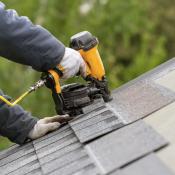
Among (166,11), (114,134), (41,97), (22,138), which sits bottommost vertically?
(166,11)

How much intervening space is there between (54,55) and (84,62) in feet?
0.90

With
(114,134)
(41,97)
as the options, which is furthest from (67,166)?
(41,97)

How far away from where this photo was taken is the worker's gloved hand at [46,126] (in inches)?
156

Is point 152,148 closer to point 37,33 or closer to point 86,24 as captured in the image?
point 37,33

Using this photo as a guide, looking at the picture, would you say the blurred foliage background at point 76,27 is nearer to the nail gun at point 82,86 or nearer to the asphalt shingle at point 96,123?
the nail gun at point 82,86

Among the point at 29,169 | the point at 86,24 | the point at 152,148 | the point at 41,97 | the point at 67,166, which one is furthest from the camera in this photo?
the point at 86,24

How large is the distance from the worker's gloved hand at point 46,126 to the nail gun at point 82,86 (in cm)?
7

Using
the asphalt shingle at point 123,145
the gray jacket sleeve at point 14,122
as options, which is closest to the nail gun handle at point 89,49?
the gray jacket sleeve at point 14,122

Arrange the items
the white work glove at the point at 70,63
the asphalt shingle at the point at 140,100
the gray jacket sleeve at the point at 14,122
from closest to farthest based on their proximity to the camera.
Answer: the asphalt shingle at the point at 140,100 → the white work glove at the point at 70,63 → the gray jacket sleeve at the point at 14,122

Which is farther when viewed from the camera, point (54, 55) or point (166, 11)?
point (166, 11)

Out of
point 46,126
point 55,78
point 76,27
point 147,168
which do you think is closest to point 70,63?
point 55,78

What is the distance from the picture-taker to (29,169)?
3.35 metres

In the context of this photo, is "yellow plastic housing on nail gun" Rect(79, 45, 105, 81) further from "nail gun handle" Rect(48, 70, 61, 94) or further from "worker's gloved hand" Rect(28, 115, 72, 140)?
"worker's gloved hand" Rect(28, 115, 72, 140)

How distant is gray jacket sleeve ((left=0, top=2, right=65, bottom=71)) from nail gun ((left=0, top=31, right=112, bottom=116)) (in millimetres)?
111
